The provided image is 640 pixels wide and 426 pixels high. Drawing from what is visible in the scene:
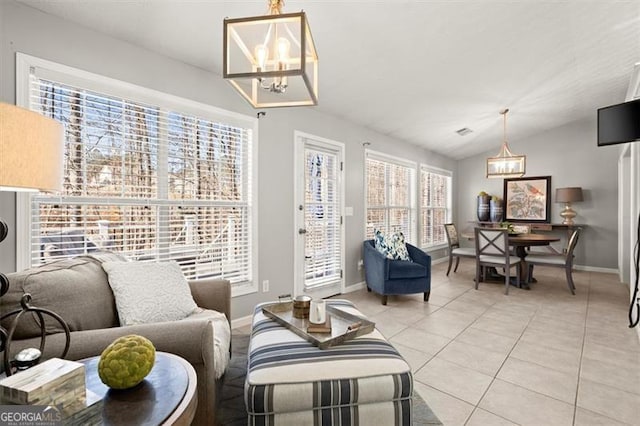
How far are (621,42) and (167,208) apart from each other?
4.96m

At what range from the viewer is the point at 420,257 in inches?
162

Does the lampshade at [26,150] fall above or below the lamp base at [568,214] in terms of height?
above

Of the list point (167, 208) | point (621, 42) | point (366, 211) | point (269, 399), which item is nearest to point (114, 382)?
point (269, 399)

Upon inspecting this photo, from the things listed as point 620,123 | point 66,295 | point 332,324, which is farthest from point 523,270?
point 66,295

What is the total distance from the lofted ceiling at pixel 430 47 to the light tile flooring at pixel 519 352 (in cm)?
264

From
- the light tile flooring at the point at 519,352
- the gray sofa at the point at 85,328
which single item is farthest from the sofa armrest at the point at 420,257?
the gray sofa at the point at 85,328

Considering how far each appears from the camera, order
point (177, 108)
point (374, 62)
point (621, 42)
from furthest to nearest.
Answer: point (621, 42) → point (374, 62) → point (177, 108)

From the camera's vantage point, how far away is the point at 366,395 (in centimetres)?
136

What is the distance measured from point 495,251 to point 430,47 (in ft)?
10.1

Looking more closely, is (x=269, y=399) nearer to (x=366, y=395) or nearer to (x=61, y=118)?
(x=366, y=395)

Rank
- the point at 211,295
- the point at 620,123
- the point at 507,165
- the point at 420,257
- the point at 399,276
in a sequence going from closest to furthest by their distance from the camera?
the point at 620,123 → the point at 211,295 → the point at 399,276 → the point at 420,257 → the point at 507,165

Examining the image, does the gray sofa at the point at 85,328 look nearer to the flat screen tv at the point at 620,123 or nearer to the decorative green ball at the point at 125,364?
the decorative green ball at the point at 125,364

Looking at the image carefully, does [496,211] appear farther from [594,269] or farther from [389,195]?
[389,195]

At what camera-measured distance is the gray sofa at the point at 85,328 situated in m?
1.30
